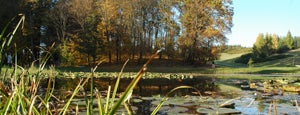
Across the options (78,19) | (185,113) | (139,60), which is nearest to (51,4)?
(78,19)

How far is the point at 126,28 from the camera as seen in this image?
36156mm

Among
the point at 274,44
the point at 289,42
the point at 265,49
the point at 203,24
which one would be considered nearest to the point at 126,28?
the point at 203,24

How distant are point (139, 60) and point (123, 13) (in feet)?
16.1

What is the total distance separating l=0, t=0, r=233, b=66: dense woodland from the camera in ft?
108

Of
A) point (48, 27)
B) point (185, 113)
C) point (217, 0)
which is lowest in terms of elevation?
point (185, 113)

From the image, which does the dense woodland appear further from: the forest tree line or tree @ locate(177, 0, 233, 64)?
the forest tree line

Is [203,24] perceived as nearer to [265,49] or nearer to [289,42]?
[265,49]

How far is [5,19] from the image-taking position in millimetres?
28047

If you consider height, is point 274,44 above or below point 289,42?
below

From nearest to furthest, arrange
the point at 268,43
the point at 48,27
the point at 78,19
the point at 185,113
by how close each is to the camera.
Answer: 1. the point at 185,113
2. the point at 78,19
3. the point at 48,27
4. the point at 268,43

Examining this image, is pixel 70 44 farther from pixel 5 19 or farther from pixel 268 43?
pixel 268 43

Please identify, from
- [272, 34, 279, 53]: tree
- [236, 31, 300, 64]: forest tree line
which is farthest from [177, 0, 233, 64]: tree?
[272, 34, 279, 53]: tree

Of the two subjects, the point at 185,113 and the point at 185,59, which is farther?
the point at 185,59

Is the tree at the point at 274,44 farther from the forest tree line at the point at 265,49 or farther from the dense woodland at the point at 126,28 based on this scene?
the dense woodland at the point at 126,28
